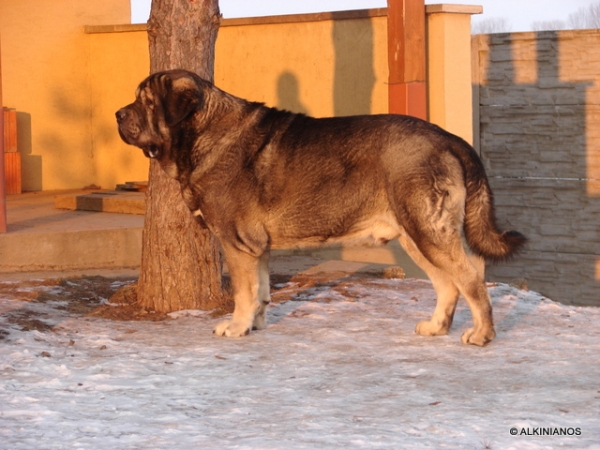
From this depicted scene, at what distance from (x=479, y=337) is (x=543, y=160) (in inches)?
301

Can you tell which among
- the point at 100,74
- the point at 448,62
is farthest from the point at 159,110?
the point at 100,74

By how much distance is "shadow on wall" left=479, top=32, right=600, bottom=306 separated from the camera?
526 inches

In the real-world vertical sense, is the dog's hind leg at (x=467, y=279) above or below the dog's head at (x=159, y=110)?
below

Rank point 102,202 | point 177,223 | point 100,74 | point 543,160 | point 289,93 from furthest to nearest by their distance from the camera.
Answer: point 100,74 → point 543,160 → point 289,93 → point 102,202 → point 177,223

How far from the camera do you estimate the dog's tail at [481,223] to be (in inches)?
254

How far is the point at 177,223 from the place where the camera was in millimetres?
7777

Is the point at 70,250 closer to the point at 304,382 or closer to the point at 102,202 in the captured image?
the point at 102,202

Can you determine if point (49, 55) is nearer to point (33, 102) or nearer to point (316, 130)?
point (33, 102)

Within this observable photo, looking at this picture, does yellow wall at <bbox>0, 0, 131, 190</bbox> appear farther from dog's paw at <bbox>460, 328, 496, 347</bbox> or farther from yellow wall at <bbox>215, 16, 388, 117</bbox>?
dog's paw at <bbox>460, 328, 496, 347</bbox>

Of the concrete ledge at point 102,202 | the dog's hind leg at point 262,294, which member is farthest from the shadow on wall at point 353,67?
the dog's hind leg at point 262,294

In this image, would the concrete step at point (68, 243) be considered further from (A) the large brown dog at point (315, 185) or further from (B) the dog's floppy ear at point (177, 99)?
(B) the dog's floppy ear at point (177, 99)

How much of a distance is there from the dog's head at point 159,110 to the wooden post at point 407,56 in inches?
138

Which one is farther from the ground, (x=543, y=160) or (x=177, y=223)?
(x=543, y=160)

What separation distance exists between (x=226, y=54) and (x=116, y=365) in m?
7.75
